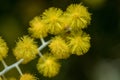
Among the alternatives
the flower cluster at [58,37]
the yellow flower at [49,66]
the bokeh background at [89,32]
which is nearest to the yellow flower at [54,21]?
the flower cluster at [58,37]

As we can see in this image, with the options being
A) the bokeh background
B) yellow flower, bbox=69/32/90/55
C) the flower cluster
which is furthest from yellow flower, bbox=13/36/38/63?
the bokeh background

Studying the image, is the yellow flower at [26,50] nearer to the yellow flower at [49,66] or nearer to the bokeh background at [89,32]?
the yellow flower at [49,66]

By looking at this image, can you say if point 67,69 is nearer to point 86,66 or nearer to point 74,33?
point 86,66

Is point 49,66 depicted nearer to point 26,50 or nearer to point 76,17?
point 26,50

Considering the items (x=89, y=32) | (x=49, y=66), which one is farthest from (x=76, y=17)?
(x=89, y=32)

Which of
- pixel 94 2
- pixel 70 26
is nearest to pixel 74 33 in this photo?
pixel 70 26

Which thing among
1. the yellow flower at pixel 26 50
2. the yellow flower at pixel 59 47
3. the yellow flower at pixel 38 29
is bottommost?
the yellow flower at pixel 59 47
